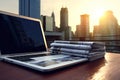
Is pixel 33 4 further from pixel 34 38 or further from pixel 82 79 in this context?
pixel 82 79

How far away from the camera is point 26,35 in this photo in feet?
2.78

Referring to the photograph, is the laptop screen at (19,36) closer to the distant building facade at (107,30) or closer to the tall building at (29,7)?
the tall building at (29,7)

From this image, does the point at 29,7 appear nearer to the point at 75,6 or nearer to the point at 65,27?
the point at 75,6

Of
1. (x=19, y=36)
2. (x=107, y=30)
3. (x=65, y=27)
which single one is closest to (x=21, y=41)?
(x=19, y=36)

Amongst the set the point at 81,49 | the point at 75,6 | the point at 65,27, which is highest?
the point at 75,6

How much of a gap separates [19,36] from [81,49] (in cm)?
35

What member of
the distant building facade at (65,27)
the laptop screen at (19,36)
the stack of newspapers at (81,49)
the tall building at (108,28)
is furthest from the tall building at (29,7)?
the tall building at (108,28)

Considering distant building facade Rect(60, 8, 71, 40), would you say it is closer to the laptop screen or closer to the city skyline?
the city skyline

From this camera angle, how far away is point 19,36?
31.3 inches

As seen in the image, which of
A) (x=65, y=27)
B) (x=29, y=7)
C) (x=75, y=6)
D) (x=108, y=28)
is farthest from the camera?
(x=65, y=27)

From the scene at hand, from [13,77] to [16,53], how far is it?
35 centimetres

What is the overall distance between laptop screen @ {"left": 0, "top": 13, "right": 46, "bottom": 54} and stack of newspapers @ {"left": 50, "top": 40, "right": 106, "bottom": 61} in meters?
0.13

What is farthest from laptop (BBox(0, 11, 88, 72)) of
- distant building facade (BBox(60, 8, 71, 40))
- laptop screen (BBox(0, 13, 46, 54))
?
distant building facade (BBox(60, 8, 71, 40))

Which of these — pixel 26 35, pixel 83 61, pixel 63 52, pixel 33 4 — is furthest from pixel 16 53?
pixel 33 4
